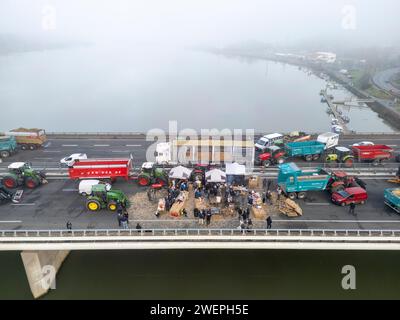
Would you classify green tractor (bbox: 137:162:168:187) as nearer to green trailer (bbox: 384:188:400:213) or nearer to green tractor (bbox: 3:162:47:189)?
green tractor (bbox: 3:162:47:189)

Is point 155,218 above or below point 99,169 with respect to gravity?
below

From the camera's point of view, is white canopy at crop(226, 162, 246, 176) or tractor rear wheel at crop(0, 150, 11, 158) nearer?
white canopy at crop(226, 162, 246, 176)

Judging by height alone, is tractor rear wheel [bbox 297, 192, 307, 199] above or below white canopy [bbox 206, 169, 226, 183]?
below

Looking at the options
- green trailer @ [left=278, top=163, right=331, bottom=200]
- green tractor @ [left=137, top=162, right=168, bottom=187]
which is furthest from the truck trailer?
green trailer @ [left=278, top=163, right=331, bottom=200]

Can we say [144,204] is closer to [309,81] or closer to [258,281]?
[258,281]

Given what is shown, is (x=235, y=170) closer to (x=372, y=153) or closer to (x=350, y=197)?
(x=350, y=197)

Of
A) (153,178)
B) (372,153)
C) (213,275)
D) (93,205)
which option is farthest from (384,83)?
(93,205)
